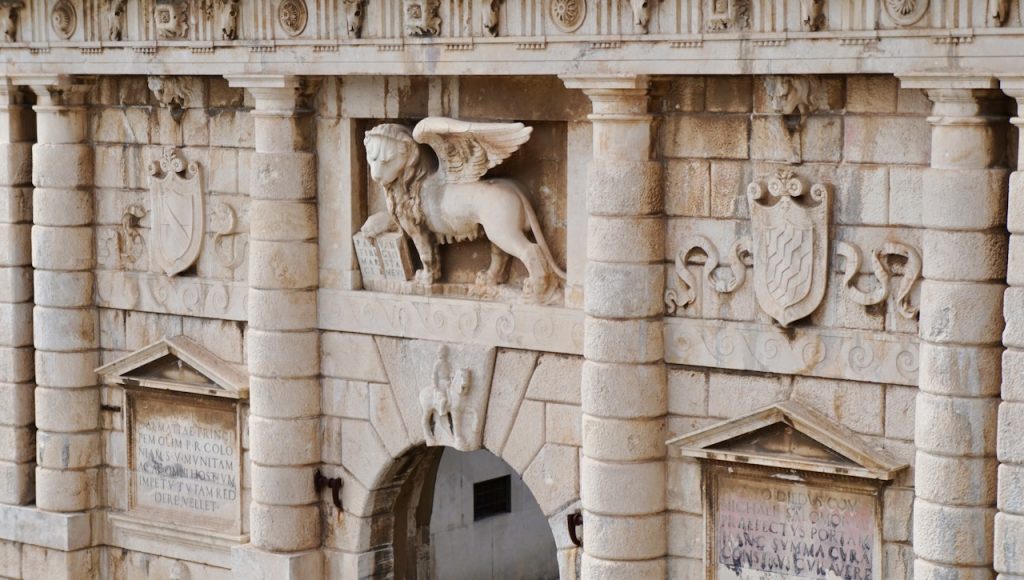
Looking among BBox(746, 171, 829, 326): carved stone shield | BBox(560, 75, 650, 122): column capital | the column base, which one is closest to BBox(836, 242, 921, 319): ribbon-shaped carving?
BBox(746, 171, 829, 326): carved stone shield

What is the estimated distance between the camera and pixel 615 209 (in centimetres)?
1433

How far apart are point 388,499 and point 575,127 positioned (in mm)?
3561

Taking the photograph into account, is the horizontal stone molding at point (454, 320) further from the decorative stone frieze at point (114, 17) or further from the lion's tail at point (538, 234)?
the decorative stone frieze at point (114, 17)

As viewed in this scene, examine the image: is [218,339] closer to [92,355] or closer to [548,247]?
[92,355]

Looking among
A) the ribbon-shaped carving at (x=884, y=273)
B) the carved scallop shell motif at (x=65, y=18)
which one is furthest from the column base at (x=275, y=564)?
the ribbon-shaped carving at (x=884, y=273)

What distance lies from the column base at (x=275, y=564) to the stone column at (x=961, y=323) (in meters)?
5.41

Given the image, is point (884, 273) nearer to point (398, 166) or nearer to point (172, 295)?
point (398, 166)

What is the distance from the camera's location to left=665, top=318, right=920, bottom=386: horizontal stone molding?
1349 cm

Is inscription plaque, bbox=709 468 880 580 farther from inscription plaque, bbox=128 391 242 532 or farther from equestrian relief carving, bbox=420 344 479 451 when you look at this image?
inscription plaque, bbox=128 391 242 532

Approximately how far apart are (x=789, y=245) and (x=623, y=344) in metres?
1.38

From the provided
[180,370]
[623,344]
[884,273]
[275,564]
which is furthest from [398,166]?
[884,273]

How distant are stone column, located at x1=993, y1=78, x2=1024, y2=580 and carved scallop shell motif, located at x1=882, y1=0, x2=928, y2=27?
2.72 ft

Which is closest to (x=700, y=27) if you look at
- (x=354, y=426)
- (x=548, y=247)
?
(x=548, y=247)

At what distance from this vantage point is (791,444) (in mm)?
13984
